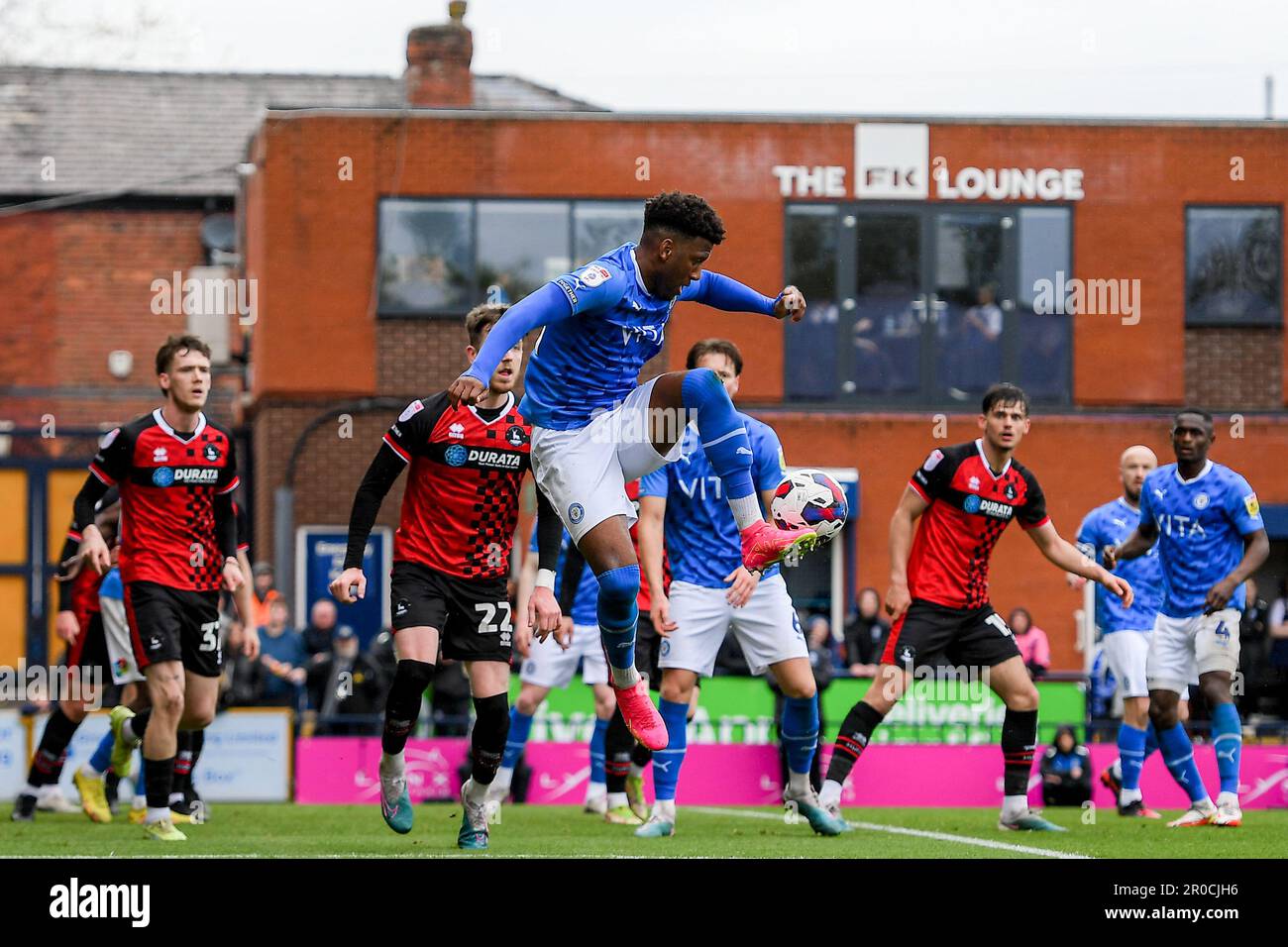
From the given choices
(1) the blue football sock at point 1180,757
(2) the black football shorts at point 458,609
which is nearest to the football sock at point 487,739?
(2) the black football shorts at point 458,609

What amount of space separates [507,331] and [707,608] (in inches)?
148

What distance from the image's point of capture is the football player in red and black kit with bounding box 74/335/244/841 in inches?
408

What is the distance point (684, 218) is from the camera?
26.7 ft

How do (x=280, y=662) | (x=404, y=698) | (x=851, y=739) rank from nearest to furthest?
(x=404, y=698)
(x=851, y=739)
(x=280, y=662)

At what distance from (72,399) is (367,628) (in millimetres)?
9748

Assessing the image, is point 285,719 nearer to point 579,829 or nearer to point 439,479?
point 579,829

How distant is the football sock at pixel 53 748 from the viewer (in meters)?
12.9

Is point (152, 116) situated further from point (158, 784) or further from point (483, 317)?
point (483, 317)

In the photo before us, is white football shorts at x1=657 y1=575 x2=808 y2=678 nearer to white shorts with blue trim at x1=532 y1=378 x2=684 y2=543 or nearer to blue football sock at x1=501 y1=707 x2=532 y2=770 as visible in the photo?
white shorts with blue trim at x1=532 y1=378 x2=684 y2=543

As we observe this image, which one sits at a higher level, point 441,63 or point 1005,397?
point 441,63

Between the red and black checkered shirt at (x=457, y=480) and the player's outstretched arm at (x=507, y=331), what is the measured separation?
5.43 feet

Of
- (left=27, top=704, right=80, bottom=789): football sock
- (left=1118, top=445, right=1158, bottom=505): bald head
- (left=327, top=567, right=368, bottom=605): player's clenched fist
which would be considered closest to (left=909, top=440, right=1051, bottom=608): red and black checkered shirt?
(left=1118, top=445, right=1158, bottom=505): bald head

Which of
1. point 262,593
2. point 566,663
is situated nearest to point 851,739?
point 566,663
